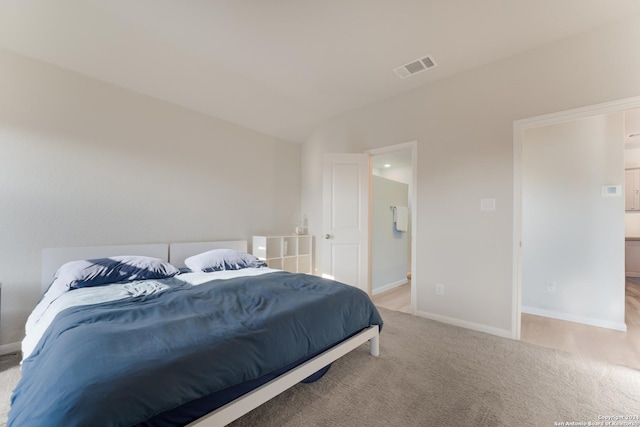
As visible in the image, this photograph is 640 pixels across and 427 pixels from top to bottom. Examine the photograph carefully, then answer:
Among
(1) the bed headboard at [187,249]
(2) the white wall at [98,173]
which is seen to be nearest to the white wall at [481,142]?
(2) the white wall at [98,173]

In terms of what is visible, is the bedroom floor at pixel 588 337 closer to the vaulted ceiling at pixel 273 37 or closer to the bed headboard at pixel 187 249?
the bed headboard at pixel 187 249

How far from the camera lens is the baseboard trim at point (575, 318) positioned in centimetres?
296

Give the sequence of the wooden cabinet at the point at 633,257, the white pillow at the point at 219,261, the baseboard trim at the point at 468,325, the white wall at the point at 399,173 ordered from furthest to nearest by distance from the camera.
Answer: the white wall at the point at 399,173, the wooden cabinet at the point at 633,257, the white pillow at the point at 219,261, the baseboard trim at the point at 468,325

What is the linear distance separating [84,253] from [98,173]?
81 centimetres

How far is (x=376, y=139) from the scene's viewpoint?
12.6ft

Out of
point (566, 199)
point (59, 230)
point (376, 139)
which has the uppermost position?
point (376, 139)

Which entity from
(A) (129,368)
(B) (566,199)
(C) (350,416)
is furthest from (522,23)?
(A) (129,368)

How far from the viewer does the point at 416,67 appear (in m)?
3.02

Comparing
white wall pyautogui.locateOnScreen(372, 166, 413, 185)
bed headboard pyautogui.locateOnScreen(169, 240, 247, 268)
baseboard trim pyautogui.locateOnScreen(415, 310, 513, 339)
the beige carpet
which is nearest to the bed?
the beige carpet

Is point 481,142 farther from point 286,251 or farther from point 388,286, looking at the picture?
point 286,251

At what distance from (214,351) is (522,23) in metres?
3.39

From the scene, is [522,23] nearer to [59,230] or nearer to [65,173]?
[65,173]

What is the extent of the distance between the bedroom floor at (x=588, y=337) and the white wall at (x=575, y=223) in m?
0.22

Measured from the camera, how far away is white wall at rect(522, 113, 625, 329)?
121 inches
